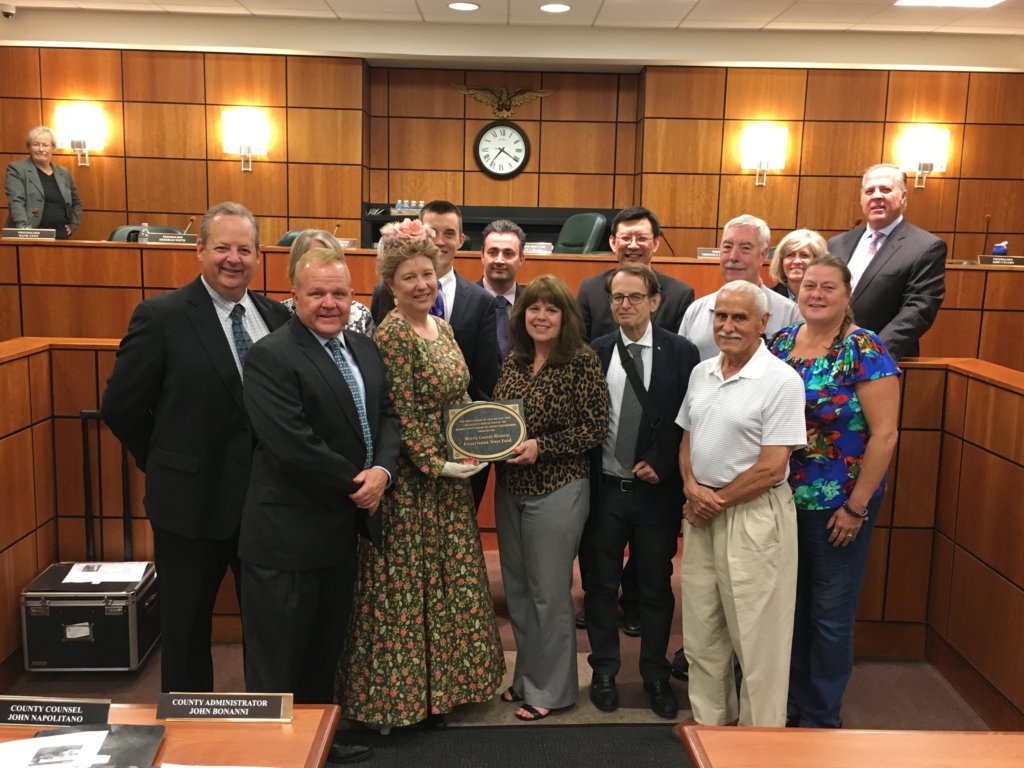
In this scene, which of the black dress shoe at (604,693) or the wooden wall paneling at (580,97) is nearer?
the black dress shoe at (604,693)

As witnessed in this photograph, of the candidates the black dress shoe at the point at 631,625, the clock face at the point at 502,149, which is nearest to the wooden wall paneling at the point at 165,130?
the clock face at the point at 502,149

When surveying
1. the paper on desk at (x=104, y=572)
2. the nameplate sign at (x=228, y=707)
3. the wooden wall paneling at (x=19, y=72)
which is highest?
the wooden wall paneling at (x=19, y=72)

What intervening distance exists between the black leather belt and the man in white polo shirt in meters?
0.23

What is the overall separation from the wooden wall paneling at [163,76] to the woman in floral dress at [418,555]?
7.20 meters

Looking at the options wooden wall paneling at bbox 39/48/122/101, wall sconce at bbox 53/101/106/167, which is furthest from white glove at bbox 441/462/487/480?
wooden wall paneling at bbox 39/48/122/101

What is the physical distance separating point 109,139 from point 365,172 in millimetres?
2669

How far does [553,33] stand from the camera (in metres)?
8.48

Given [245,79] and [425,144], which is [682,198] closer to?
[425,144]

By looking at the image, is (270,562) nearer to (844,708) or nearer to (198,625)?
(198,625)

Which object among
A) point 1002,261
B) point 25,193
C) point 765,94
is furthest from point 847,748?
point 765,94

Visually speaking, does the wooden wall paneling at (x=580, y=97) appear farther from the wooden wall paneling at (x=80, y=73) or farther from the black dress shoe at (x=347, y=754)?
the black dress shoe at (x=347, y=754)

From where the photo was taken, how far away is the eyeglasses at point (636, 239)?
10.7ft

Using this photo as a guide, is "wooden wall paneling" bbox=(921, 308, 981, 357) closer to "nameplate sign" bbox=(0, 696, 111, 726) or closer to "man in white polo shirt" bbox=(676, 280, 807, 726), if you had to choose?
"man in white polo shirt" bbox=(676, 280, 807, 726)

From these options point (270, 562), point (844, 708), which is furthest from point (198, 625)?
point (844, 708)
